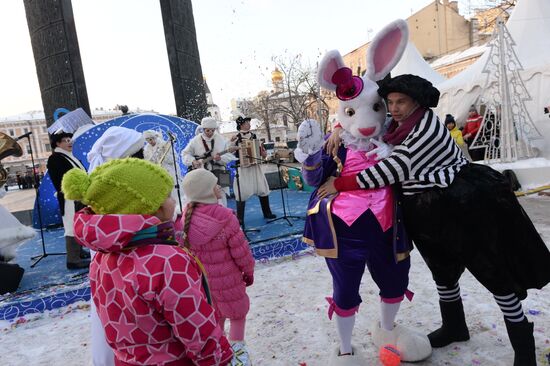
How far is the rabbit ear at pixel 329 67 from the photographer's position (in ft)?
7.18

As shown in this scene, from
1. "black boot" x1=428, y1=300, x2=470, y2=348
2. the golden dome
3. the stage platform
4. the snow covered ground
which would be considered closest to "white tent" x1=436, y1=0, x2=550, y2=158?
the stage platform

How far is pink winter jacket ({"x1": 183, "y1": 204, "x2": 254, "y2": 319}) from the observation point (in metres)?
2.34

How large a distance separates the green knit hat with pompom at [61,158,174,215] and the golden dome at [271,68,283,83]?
1287 inches

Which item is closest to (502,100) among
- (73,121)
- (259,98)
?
(73,121)

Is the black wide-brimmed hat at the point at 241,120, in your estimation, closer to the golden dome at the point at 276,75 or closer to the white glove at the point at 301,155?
the white glove at the point at 301,155

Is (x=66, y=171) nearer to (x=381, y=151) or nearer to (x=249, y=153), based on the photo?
(x=249, y=153)

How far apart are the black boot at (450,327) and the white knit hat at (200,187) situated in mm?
1607

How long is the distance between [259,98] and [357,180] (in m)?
37.1

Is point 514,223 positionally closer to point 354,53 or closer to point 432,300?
point 432,300

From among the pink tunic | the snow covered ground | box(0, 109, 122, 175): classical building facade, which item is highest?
box(0, 109, 122, 175): classical building facade

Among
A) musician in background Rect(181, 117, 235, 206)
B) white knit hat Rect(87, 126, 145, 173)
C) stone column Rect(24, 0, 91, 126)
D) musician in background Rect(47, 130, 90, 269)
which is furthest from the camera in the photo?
stone column Rect(24, 0, 91, 126)

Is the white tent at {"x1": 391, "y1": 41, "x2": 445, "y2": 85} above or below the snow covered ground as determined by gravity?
above

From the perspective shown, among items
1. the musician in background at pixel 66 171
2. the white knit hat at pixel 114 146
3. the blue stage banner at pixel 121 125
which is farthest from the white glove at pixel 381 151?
the blue stage banner at pixel 121 125

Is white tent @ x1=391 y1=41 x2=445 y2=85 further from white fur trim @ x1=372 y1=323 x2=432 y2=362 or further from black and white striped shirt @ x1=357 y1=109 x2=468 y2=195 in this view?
white fur trim @ x1=372 y1=323 x2=432 y2=362
